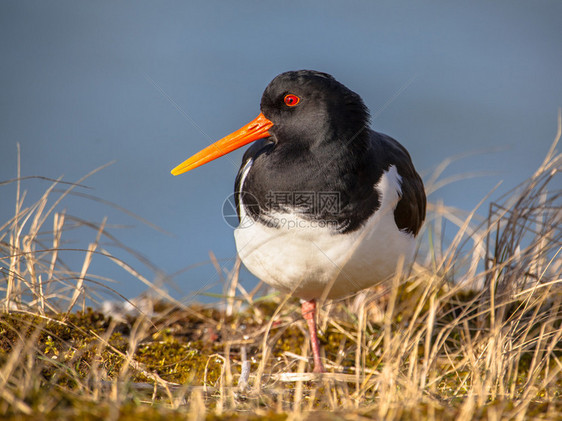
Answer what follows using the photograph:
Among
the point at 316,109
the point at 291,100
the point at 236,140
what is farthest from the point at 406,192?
the point at 236,140

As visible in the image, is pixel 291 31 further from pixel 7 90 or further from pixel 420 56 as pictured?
pixel 7 90

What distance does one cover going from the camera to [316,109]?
140 inches

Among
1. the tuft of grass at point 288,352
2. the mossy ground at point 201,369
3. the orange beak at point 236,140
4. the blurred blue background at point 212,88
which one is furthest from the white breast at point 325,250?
the blurred blue background at point 212,88

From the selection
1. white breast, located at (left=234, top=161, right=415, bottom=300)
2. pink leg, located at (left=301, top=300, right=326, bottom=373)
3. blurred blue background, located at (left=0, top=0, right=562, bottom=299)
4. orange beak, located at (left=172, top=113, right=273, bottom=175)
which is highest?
blurred blue background, located at (left=0, top=0, right=562, bottom=299)

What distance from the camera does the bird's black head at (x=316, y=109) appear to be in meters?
3.53

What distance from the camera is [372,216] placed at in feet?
11.4

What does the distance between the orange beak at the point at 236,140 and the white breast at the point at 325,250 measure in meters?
0.54

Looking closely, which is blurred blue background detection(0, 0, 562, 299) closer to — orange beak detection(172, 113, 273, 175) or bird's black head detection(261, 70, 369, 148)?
orange beak detection(172, 113, 273, 175)

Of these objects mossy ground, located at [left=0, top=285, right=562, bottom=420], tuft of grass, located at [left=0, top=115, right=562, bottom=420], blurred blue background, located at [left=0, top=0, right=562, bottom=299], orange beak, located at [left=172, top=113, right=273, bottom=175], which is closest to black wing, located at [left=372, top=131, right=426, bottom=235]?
tuft of grass, located at [left=0, top=115, right=562, bottom=420]

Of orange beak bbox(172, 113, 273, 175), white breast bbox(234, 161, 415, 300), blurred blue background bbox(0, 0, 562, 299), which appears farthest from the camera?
blurred blue background bbox(0, 0, 562, 299)

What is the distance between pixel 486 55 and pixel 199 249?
27.6 ft

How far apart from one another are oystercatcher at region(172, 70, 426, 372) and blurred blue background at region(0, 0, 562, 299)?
5.25m

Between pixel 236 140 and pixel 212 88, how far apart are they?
27.7ft

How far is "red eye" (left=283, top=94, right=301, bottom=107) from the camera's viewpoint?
3.63 meters
